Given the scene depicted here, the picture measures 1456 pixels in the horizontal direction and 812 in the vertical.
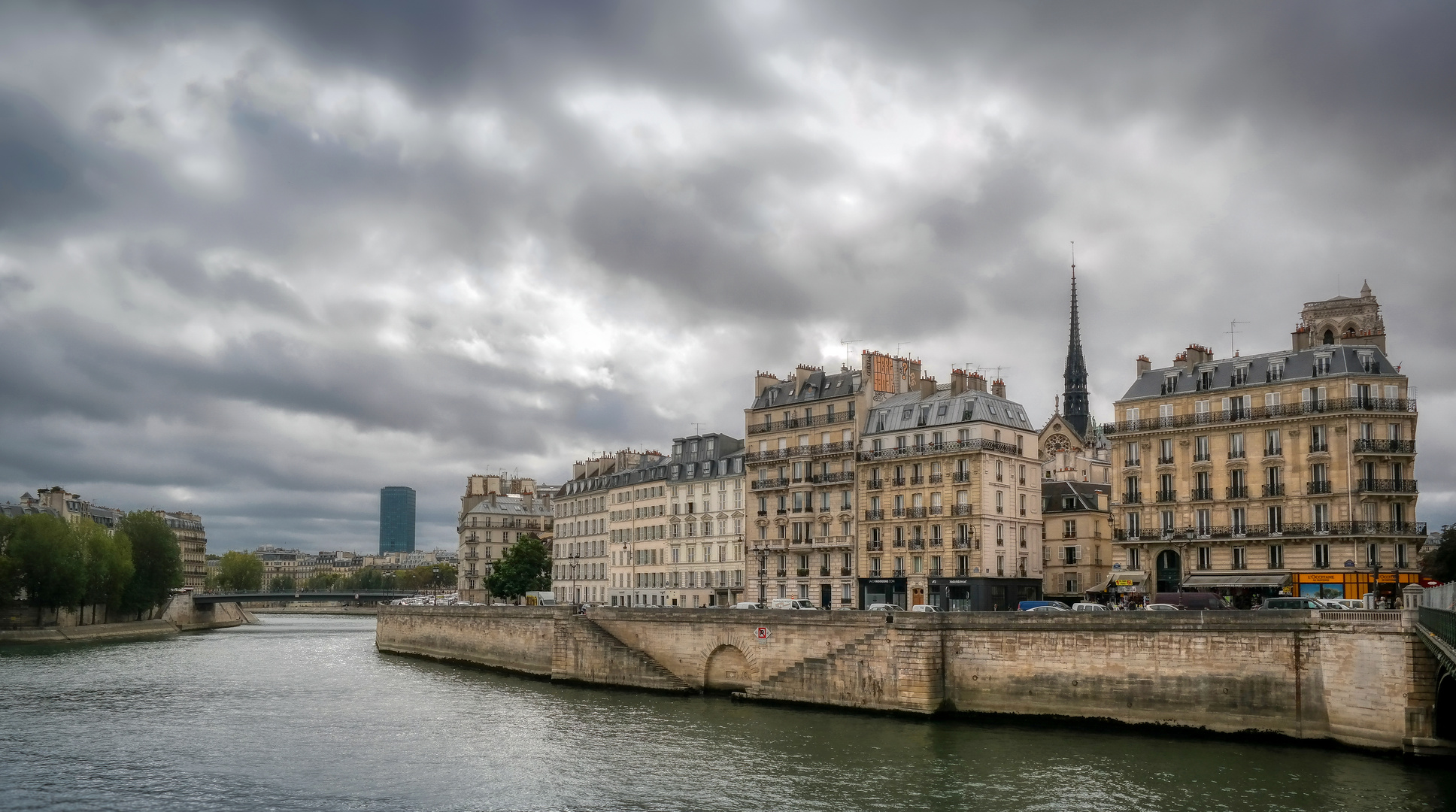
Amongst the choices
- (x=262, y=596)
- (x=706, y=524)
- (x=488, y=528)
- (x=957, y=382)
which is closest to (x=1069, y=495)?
(x=957, y=382)

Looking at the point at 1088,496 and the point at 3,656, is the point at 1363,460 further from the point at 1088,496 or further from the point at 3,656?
the point at 3,656

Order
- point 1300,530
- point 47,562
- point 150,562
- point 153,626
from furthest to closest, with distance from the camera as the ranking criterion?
point 153,626 → point 150,562 → point 47,562 → point 1300,530

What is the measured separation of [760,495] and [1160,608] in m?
42.6

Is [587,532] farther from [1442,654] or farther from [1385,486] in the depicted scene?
[1442,654]

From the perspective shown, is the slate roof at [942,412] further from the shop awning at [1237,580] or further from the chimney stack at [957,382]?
the shop awning at [1237,580]

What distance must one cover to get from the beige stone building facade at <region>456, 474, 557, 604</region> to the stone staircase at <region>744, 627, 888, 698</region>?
313ft

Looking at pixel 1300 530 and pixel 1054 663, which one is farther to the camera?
pixel 1300 530

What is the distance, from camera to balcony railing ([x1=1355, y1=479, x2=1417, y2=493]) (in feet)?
207

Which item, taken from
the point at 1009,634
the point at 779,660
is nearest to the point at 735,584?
the point at 779,660

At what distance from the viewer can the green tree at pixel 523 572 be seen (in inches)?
4892

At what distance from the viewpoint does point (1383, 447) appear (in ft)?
207

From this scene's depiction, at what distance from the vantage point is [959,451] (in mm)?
77250

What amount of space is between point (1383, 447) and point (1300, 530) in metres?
5.91

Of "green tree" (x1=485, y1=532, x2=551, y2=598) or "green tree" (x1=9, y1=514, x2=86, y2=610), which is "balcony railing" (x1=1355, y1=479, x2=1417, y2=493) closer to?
"green tree" (x1=485, y1=532, x2=551, y2=598)
